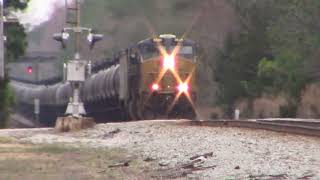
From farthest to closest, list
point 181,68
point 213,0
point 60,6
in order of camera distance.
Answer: point 60,6, point 213,0, point 181,68

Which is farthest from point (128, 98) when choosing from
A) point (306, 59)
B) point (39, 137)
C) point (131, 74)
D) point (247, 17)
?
point (247, 17)

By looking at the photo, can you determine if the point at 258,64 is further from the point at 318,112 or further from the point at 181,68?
the point at 181,68

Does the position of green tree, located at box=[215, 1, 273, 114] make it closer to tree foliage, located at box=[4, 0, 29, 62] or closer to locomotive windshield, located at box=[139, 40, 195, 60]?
tree foliage, located at box=[4, 0, 29, 62]

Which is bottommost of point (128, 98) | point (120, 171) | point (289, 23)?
point (120, 171)

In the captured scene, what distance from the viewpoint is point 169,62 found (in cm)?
3331

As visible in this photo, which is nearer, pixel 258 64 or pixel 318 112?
pixel 318 112

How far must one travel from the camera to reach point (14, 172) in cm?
1370

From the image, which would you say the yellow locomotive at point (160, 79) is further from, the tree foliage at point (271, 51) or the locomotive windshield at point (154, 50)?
the tree foliage at point (271, 51)

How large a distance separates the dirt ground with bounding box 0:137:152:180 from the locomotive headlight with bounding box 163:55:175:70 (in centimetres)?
1374

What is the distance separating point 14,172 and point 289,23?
Result: 34627mm

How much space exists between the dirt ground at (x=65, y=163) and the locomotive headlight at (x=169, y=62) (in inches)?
541

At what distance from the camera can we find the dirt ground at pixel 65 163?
→ 13.0 m

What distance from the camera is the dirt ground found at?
42.7 feet

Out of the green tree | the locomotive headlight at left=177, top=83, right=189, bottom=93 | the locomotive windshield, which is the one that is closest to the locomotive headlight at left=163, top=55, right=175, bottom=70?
the locomotive windshield
